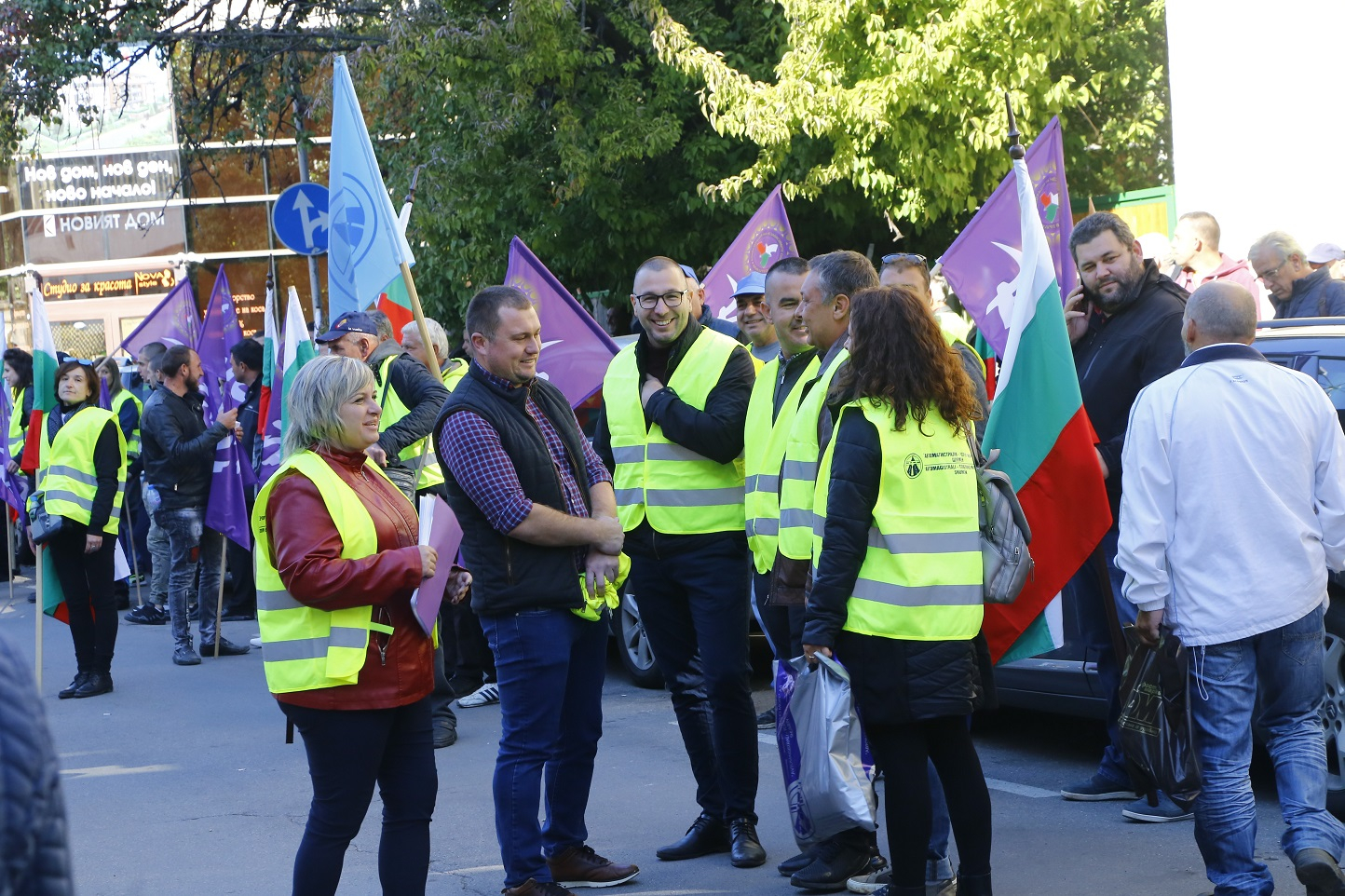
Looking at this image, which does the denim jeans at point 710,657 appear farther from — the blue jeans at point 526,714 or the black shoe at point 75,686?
the black shoe at point 75,686

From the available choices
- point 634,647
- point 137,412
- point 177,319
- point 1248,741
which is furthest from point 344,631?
point 177,319

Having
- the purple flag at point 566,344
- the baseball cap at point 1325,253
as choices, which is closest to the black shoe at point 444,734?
the purple flag at point 566,344

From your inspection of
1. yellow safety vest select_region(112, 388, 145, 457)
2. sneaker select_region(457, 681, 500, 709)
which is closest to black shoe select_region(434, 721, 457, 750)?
sneaker select_region(457, 681, 500, 709)

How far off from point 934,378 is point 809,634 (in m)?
0.80

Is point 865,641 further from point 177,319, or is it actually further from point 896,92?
point 177,319

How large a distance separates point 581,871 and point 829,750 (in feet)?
4.16

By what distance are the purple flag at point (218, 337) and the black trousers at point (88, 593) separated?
13.0 feet

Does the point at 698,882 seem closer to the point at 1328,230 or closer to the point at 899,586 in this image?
the point at 899,586

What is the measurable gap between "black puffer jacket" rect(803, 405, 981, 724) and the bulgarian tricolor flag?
0.73 m

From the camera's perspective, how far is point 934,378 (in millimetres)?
4141

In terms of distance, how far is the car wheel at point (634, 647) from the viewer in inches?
347

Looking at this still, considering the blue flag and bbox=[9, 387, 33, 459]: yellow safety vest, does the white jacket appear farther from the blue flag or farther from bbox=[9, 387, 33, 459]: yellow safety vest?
bbox=[9, 387, 33, 459]: yellow safety vest

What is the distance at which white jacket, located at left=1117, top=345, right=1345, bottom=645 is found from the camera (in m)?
4.27

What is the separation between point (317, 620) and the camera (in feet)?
13.3
